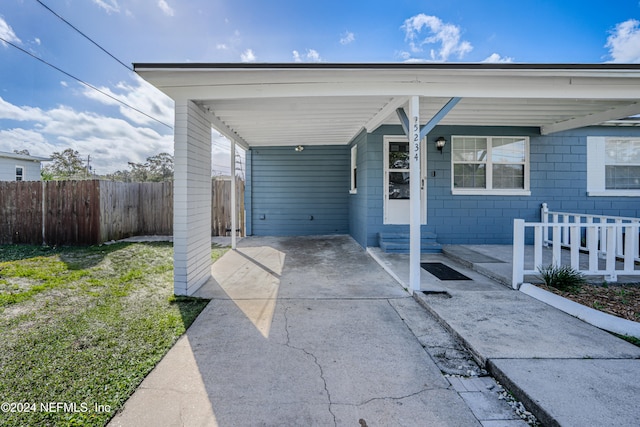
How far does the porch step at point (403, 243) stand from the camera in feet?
19.3

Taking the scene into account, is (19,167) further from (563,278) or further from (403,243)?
(563,278)

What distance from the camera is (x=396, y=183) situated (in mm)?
6379

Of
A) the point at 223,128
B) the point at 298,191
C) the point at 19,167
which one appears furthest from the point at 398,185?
the point at 19,167

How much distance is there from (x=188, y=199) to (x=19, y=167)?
1718 cm

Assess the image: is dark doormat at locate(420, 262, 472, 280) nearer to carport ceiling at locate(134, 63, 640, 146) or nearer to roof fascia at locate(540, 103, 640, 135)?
carport ceiling at locate(134, 63, 640, 146)

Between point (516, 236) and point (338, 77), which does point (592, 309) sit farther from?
point (338, 77)

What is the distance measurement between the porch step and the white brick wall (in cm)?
361

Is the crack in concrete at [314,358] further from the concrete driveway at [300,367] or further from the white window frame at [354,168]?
the white window frame at [354,168]

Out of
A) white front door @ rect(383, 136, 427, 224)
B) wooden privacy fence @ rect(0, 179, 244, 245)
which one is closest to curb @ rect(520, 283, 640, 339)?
white front door @ rect(383, 136, 427, 224)

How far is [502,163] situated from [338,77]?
4.84 meters

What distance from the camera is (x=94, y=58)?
8.98 meters

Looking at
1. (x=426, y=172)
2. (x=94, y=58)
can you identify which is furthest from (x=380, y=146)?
(x=94, y=58)

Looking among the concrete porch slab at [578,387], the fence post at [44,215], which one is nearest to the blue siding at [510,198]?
the concrete porch slab at [578,387]

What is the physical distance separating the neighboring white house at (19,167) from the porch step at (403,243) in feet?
57.9
